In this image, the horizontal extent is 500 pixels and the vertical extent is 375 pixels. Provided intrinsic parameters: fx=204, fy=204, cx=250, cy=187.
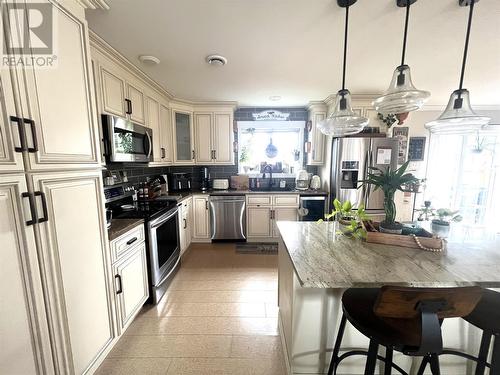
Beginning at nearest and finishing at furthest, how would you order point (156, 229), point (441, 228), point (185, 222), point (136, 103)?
point (441, 228) < point (156, 229) < point (136, 103) < point (185, 222)

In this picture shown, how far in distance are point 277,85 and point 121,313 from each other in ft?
9.49

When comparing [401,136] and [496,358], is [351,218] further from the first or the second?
[401,136]

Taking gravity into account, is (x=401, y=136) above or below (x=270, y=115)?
below

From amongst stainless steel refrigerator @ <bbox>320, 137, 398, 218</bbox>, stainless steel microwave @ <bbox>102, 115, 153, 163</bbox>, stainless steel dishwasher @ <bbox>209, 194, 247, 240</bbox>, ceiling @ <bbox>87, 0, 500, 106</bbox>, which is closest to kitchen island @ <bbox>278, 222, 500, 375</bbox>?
ceiling @ <bbox>87, 0, 500, 106</bbox>

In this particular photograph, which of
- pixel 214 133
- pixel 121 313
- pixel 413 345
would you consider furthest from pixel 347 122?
pixel 214 133

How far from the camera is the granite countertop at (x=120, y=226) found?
4.96ft

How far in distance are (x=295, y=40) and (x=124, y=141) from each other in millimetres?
1785

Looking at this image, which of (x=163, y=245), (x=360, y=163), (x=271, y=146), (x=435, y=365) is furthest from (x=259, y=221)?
(x=435, y=365)

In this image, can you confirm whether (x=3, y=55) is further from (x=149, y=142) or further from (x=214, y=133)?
(x=214, y=133)

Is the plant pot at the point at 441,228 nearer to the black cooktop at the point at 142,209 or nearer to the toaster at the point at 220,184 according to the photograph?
the black cooktop at the point at 142,209

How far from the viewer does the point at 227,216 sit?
11.3 ft

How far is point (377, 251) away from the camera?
3.89 feet

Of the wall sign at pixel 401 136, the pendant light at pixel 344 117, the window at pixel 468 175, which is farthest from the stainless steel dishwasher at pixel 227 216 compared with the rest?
the window at pixel 468 175

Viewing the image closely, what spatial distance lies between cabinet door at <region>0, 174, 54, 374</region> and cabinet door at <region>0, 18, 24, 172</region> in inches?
2.5
